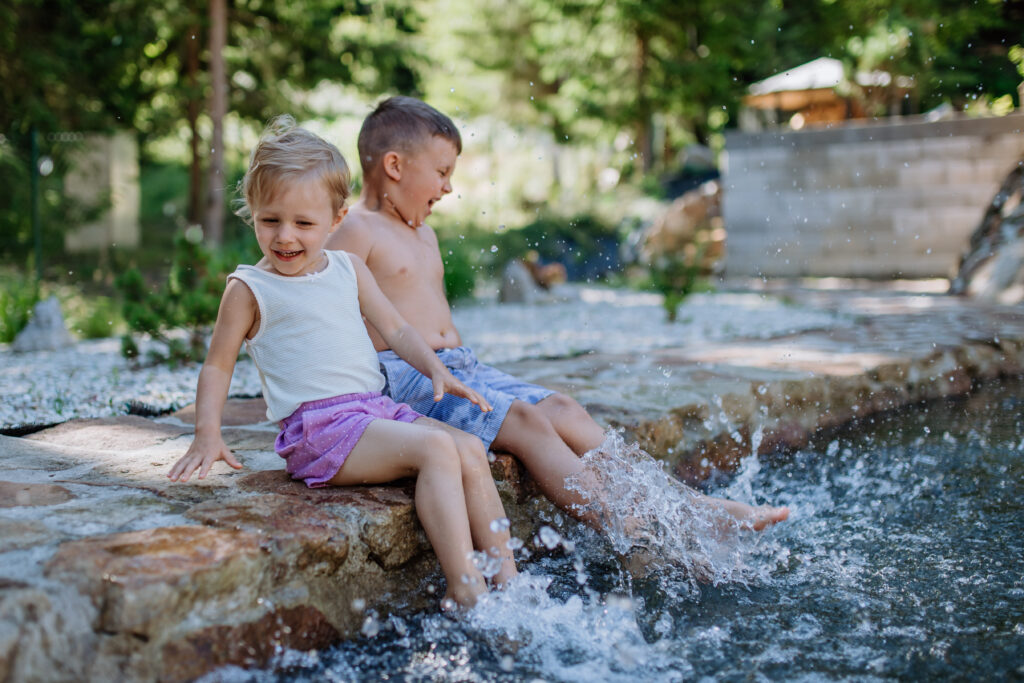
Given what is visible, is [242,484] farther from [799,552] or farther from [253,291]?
[799,552]

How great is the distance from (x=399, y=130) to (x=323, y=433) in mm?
1007

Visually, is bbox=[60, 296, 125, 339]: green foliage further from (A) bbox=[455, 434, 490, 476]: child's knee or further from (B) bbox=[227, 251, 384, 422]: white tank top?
(A) bbox=[455, 434, 490, 476]: child's knee

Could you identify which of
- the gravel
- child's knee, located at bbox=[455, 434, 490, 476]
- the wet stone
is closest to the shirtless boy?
child's knee, located at bbox=[455, 434, 490, 476]

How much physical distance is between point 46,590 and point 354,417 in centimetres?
76

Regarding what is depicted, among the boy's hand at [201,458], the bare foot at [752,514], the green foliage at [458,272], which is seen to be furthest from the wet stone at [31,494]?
the green foliage at [458,272]

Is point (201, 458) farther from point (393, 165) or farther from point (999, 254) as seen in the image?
point (999, 254)

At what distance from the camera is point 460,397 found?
2223 mm

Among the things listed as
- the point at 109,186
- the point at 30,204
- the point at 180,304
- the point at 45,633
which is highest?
the point at 109,186

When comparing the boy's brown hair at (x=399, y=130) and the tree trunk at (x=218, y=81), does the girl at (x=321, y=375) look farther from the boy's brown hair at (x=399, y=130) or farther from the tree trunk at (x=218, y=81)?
the tree trunk at (x=218, y=81)

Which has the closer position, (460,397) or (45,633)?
(45,633)

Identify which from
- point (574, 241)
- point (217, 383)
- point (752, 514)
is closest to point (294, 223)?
point (217, 383)

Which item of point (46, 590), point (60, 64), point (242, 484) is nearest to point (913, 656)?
point (242, 484)

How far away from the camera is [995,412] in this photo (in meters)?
3.80

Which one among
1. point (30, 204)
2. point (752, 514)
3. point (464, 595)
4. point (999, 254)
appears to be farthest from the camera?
point (30, 204)
